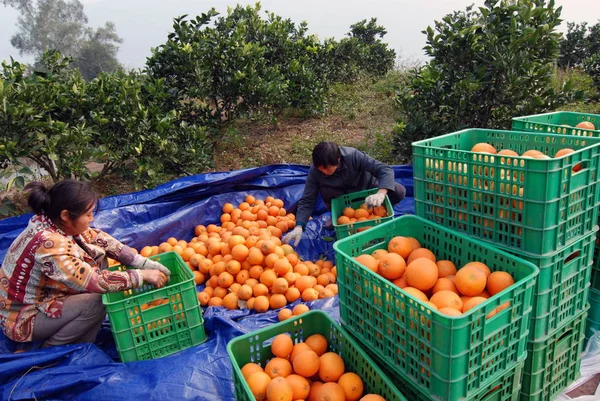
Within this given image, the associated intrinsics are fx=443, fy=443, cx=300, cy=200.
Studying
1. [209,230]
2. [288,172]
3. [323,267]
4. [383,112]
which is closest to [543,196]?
[323,267]

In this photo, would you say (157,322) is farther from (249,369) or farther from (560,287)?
(560,287)

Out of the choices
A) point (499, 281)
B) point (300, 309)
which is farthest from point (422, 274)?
point (300, 309)

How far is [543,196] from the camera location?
1915mm

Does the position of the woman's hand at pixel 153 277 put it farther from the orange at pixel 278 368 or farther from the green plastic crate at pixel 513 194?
the green plastic crate at pixel 513 194

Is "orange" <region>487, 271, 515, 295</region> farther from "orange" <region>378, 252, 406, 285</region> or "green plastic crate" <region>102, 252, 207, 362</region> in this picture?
"green plastic crate" <region>102, 252, 207, 362</region>

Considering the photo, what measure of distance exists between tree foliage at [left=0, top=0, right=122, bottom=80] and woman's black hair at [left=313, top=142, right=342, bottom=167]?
2763 cm

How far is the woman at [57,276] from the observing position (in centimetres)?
255

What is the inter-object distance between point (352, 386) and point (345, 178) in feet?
8.36

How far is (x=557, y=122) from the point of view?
144 inches

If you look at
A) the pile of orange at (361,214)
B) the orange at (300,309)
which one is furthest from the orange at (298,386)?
the pile of orange at (361,214)

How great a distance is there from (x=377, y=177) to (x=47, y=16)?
1296 inches

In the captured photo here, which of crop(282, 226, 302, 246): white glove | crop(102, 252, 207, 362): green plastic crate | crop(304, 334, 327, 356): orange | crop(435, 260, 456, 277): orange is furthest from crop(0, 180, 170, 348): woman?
crop(435, 260, 456, 277): orange

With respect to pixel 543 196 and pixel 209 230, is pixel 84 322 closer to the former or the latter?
pixel 209 230

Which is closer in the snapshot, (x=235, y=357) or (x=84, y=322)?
(x=235, y=357)
